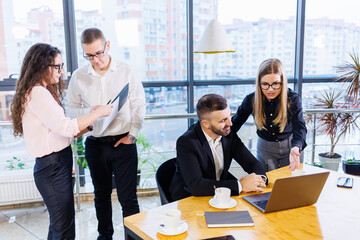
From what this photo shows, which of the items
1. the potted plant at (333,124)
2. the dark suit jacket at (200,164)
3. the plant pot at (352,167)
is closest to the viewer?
the dark suit jacket at (200,164)

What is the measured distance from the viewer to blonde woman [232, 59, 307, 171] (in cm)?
231

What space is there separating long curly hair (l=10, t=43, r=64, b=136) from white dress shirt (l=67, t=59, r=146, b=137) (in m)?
0.46

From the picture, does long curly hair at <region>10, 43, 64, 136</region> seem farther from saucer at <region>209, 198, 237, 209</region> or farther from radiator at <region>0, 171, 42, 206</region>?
radiator at <region>0, 171, 42, 206</region>

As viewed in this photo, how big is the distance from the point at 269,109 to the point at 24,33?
315 centimetres

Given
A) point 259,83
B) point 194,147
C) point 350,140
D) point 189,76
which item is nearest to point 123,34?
point 189,76

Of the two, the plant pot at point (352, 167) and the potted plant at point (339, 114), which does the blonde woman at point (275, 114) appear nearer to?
the potted plant at point (339, 114)

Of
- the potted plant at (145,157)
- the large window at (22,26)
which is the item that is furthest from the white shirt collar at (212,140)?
the large window at (22,26)

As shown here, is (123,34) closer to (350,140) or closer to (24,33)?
(24,33)

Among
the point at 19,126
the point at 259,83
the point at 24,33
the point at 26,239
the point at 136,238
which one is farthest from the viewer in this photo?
the point at 24,33

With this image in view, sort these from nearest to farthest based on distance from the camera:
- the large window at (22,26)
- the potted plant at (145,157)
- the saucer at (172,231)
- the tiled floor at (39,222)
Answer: the saucer at (172,231) < the tiled floor at (39,222) < the potted plant at (145,157) < the large window at (22,26)

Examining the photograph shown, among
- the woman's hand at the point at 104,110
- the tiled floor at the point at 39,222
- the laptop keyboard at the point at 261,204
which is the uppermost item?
the woman's hand at the point at 104,110

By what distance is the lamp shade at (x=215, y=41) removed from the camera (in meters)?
2.72

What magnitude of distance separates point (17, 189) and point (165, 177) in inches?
81.0

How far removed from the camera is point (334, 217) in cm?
152
